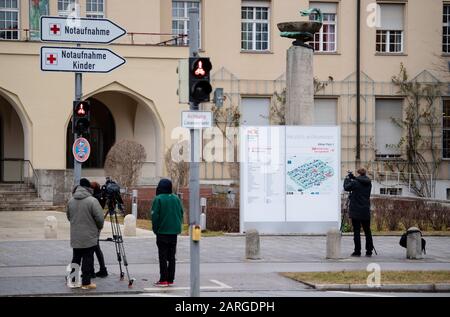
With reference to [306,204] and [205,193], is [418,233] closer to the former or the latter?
[306,204]

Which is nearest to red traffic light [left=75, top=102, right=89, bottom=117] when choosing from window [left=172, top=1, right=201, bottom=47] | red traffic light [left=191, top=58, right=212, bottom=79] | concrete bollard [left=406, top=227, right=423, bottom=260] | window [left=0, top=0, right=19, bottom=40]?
red traffic light [left=191, top=58, right=212, bottom=79]

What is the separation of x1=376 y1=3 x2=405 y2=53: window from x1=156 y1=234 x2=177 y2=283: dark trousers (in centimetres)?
3120

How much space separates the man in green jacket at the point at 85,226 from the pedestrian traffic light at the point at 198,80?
3.00 metres

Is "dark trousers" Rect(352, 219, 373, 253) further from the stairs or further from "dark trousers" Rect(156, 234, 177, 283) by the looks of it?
the stairs

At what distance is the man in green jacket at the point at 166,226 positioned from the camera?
16.8 metres

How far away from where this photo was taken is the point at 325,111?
4594cm

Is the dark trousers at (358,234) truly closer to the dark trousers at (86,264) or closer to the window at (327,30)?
the dark trousers at (86,264)

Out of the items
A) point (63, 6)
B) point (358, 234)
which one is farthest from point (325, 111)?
point (358, 234)

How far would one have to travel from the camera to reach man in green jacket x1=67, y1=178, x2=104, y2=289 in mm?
16297

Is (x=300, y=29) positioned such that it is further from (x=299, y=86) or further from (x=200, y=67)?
(x=200, y=67)

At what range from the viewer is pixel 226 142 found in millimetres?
43781

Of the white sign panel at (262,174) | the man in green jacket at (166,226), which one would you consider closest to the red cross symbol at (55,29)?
the man in green jacket at (166,226)

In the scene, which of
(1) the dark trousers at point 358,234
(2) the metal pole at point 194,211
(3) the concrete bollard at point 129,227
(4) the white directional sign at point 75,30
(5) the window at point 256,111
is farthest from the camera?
(5) the window at point 256,111

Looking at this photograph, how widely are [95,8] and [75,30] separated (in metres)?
25.2
